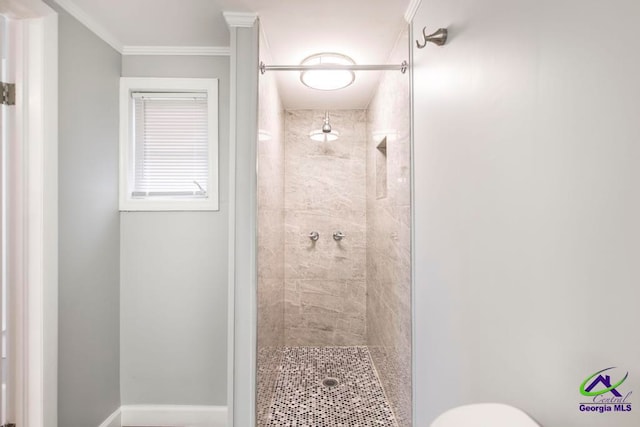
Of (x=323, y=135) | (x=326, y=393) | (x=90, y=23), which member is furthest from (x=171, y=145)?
(x=326, y=393)

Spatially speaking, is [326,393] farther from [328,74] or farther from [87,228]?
[328,74]

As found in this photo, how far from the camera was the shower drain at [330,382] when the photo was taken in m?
2.40

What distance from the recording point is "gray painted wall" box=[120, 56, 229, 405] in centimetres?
209

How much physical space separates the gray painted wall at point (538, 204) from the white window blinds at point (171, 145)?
1593 mm

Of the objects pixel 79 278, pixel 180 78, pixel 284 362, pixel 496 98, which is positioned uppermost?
pixel 180 78

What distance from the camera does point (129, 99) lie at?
208 centimetres

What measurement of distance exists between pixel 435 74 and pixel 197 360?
2212 millimetres

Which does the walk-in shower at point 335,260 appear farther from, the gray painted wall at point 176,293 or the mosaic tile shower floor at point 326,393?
the gray painted wall at point 176,293

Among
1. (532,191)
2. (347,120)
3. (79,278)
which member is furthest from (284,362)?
(532,191)

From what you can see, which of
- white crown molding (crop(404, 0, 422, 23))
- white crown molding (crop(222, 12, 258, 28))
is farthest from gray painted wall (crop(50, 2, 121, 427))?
white crown molding (crop(404, 0, 422, 23))

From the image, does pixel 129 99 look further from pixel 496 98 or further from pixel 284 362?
pixel 284 362

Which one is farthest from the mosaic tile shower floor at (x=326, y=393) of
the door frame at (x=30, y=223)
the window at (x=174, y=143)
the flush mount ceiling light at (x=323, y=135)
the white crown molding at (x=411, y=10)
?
the white crown molding at (x=411, y=10)

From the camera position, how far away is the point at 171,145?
2.14 meters

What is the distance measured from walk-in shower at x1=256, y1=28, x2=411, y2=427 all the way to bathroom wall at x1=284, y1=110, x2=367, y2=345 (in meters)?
0.01
